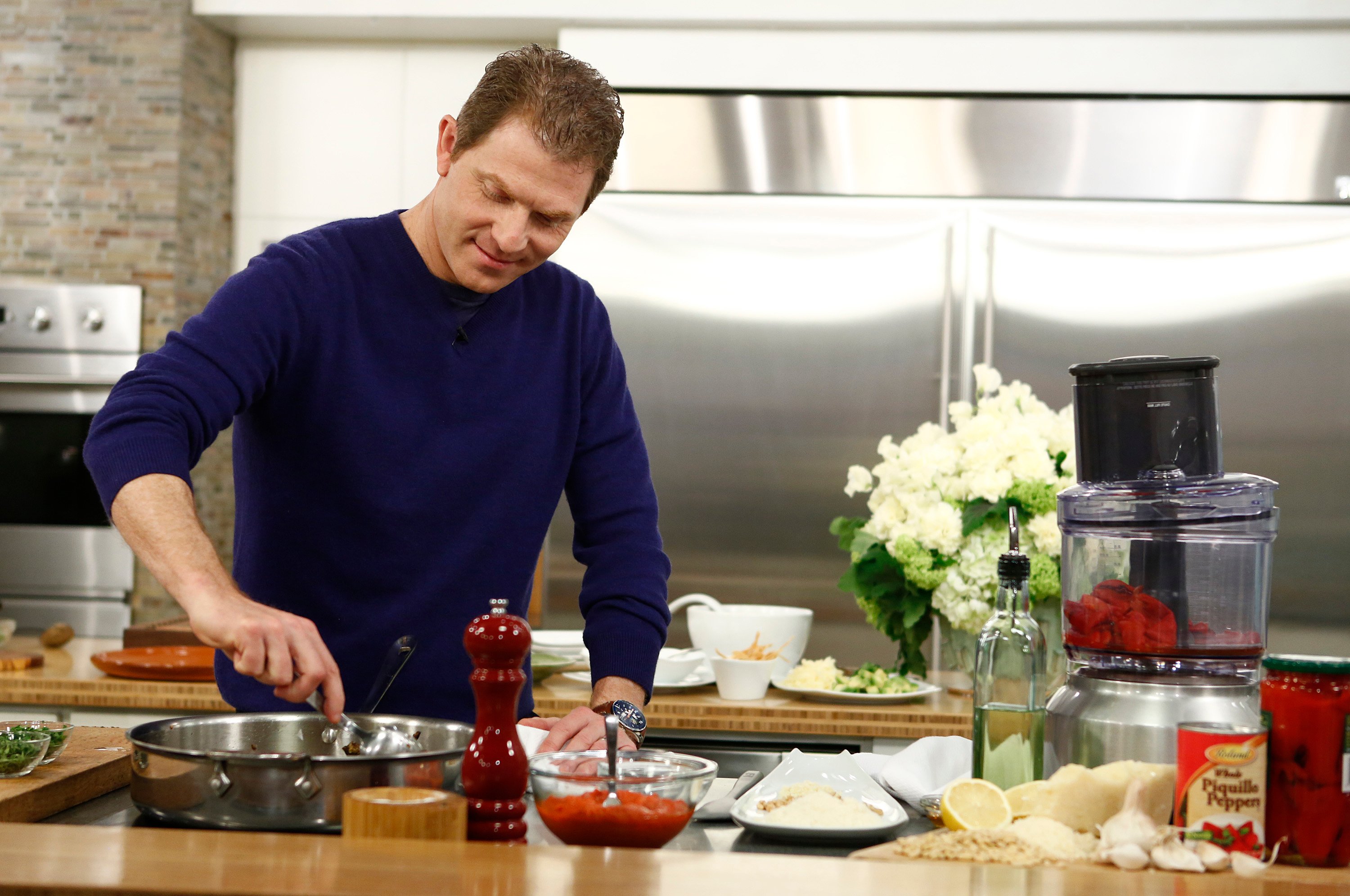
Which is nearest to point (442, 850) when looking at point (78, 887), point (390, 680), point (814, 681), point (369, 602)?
point (78, 887)

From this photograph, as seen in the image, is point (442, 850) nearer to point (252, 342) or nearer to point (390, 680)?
point (390, 680)

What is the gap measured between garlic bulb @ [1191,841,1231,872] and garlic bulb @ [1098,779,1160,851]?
0.04m

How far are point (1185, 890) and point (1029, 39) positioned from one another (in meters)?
3.44

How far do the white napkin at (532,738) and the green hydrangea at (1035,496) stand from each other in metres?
1.15

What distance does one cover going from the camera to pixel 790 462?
3.99 metres

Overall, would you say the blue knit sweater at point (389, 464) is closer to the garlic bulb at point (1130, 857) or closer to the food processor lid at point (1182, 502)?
the food processor lid at point (1182, 502)

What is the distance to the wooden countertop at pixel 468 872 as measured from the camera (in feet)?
2.92

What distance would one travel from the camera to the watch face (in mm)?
1568

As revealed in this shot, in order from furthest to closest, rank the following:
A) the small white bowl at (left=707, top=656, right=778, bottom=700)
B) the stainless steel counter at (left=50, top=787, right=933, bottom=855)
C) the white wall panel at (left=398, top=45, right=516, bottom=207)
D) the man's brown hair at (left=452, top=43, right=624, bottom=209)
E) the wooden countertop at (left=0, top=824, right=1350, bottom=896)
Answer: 1. the white wall panel at (left=398, top=45, right=516, bottom=207)
2. the small white bowl at (left=707, top=656, right=778, bottom=700)
3. the man's brown hair at (left=452, top=43, right=624, bottom=209)
4. the stainless steel counter at (left=50, top=787, right=933, bottom=855)
5. the wooden countertop at (left=0, top=824, right=1350, bottom=896)

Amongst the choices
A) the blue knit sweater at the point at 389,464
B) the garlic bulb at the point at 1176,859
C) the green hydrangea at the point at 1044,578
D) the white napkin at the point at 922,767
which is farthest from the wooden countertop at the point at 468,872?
the green hydrangea at the point at 1044,578

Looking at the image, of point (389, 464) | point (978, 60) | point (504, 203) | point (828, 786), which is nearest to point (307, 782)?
point (828, 786)

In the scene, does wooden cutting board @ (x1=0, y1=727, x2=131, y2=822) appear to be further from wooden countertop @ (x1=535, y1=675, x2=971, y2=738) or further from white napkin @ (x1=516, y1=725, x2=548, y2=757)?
wooden countertop @ (x1=535, y1=675, x2=971, y2=738)

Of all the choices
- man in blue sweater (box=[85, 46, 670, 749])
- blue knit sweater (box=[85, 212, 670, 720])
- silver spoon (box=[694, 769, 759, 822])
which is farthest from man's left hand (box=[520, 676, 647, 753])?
blue knit sweater (box=[85, 212, 670, 720])

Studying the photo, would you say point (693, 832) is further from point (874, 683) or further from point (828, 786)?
point (874, 683)
